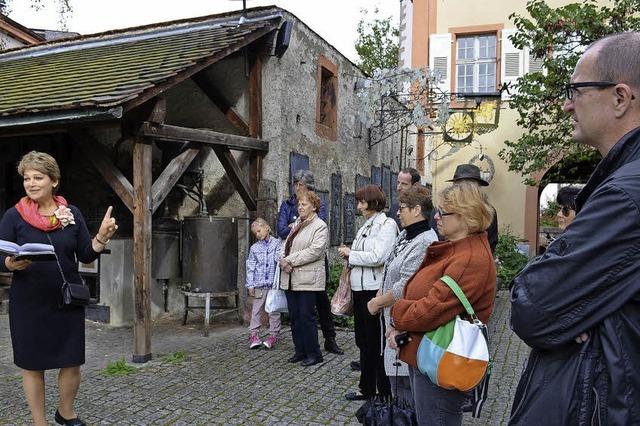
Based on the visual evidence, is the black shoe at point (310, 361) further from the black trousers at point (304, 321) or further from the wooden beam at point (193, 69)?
the wooden beam at point (193, 69)

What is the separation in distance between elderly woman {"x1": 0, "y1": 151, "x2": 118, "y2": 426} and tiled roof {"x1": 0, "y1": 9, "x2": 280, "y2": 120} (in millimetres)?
1788

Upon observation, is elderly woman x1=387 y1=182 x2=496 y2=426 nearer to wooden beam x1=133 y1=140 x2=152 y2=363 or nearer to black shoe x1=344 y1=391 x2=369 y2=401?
black shoe x1=344 y1=391 x2=369 y2=401

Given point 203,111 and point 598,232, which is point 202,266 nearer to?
point 203,111

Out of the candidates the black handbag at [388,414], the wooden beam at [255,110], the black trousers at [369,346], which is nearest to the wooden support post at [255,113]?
the wooden beam at [255,110]

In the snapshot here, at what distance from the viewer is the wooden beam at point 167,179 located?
5953 millimetres

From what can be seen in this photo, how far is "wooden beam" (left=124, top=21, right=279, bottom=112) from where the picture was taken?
5.33 m

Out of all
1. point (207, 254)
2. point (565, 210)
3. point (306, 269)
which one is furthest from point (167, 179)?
point (565, 210)

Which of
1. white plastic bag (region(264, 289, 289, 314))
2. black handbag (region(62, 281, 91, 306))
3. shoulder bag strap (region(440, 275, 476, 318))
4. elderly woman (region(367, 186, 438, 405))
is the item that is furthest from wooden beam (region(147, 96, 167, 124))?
shoulder bag strap (region(440, 275, 476, 318))

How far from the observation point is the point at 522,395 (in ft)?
4.68

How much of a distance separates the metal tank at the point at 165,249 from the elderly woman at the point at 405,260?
4.59 meters

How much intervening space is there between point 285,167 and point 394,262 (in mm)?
4507

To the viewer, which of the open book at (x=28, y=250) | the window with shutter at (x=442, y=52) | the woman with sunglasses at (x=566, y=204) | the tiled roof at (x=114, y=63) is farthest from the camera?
the window with shutter at (x=442, y=52)

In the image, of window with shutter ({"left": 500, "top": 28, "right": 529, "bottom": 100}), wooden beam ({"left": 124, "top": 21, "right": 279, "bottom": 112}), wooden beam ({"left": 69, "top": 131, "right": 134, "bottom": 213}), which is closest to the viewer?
wooden beam ({"left": 124, "top": 21, "right": 279, "bottom": 112})

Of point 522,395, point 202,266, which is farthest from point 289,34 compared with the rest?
point 522,395
